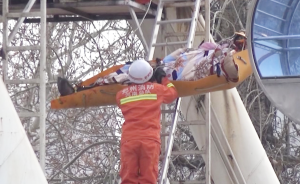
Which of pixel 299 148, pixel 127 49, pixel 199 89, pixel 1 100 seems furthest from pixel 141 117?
pixel 299 148

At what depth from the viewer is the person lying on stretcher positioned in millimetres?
9133

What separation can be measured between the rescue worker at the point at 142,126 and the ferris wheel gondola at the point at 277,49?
3.52 ft

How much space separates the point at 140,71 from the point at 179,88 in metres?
0.70

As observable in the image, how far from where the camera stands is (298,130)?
656 inches

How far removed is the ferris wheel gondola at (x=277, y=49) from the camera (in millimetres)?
8344

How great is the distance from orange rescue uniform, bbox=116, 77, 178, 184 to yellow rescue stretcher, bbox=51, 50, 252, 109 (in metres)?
0.47

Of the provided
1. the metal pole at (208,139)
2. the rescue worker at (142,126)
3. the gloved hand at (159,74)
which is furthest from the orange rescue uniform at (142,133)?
the metal pole at (208,139)

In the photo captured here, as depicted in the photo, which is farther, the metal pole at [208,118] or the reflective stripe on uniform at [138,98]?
the metal pole at [208,118]

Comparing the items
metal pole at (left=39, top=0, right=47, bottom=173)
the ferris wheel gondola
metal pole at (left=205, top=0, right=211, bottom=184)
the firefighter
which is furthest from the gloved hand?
metal pole at (left=205, top=0, right=211, bottom=184)

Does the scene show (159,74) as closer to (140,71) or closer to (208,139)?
(140,71)

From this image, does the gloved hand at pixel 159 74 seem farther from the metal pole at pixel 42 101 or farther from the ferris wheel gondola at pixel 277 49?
the metal pole at pixel 42 101

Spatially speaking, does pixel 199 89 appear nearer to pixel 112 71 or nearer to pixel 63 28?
pixel 112 71

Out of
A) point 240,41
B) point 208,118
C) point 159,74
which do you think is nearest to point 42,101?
point 159,74

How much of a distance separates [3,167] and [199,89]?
2897 millimetres
